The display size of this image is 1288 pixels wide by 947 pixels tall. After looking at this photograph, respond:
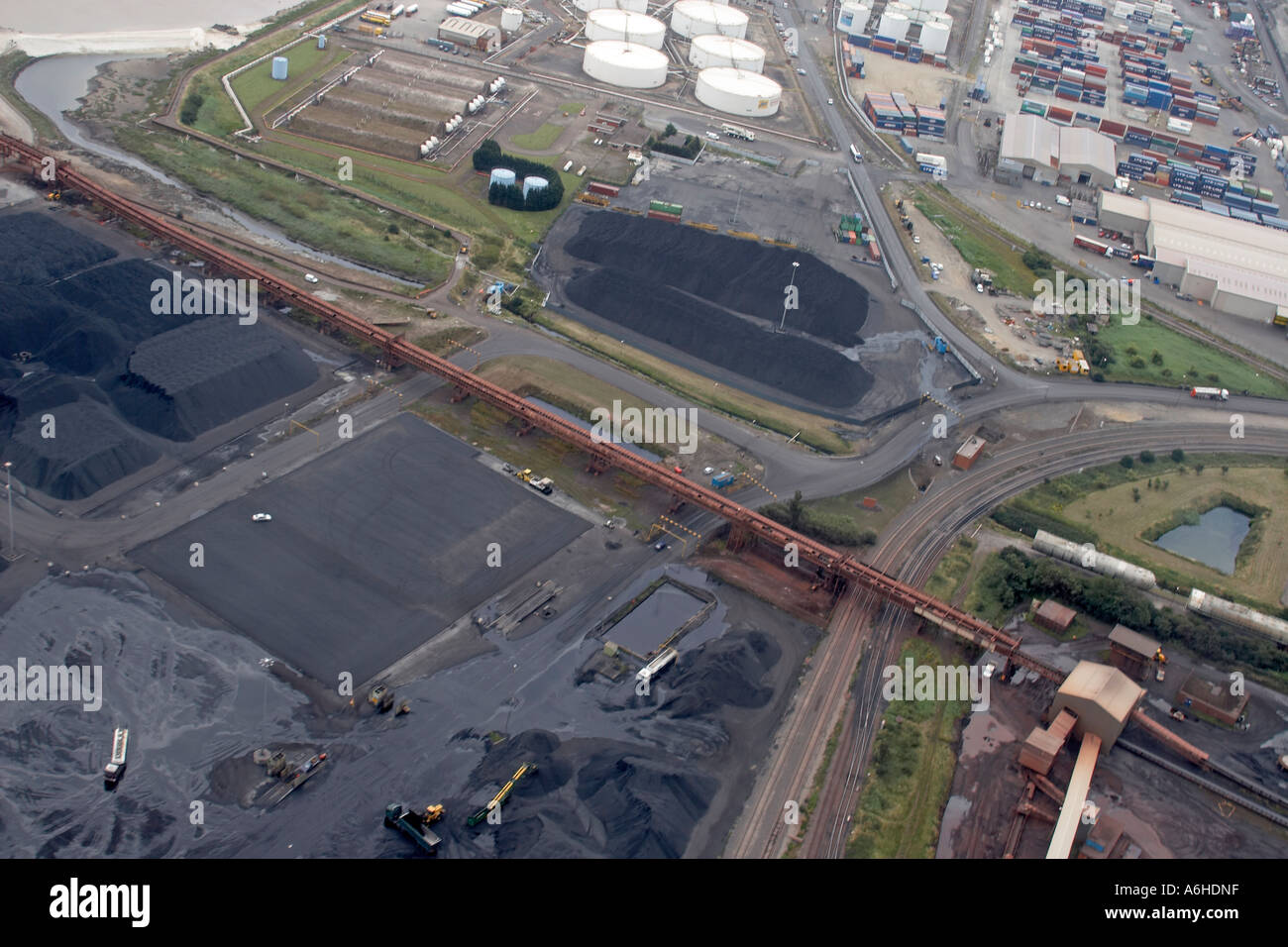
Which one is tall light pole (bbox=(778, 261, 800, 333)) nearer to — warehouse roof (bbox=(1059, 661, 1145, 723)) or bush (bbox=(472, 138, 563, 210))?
bush (bbox=(472, 138, 563, 210))

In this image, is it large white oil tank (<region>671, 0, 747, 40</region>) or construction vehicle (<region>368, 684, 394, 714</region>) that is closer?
construction vehicle (<region>368, 684, 394, 714</region>)

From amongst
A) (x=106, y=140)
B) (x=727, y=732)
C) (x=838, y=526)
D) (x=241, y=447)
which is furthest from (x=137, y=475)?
(x=106, y=140)

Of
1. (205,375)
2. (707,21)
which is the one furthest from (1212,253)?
(205,375)

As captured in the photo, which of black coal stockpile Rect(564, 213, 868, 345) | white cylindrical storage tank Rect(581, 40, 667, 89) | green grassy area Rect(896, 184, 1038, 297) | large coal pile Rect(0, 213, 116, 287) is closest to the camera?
large coal pile Rect(0, 213, 116, 287)

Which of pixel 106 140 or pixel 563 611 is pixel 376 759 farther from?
pixel 106 140

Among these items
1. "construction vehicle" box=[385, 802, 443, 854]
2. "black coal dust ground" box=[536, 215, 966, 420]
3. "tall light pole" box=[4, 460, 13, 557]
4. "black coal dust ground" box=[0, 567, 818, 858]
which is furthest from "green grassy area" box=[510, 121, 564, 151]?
"construction vehicle" box=[385, 802, 443, 854]

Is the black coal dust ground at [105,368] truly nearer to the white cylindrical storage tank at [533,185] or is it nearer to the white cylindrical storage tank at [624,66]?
the white cylindrical storage tank at [533,185]
